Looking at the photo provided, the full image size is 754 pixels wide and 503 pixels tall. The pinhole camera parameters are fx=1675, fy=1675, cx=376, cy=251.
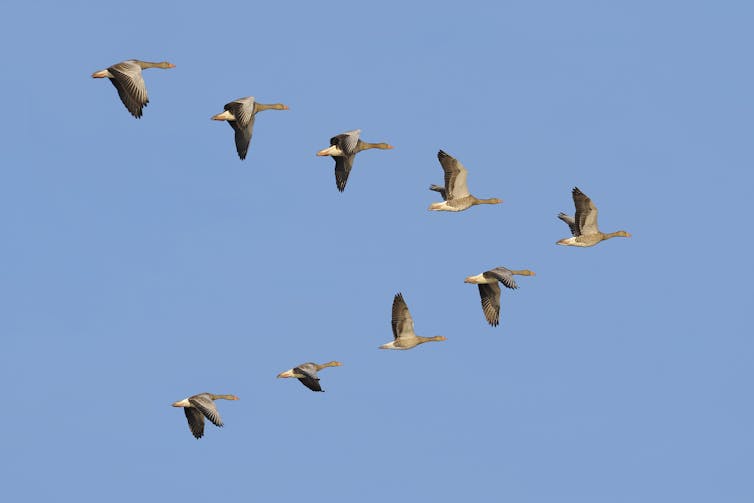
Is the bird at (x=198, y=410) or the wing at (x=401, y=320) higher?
the wing at (x=401, y=320)

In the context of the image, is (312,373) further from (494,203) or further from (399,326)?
(494,203)

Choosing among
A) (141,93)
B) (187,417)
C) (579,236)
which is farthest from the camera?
(579,236)

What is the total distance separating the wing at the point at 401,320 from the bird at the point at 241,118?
7631 millimetres

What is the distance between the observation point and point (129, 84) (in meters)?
52.7

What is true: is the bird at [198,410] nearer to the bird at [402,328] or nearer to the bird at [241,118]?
the bird at [402,328]

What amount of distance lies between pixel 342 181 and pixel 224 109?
5.51 meters

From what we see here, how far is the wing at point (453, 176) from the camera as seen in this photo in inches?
2372

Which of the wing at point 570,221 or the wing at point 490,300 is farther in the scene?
the wing at point 570,221

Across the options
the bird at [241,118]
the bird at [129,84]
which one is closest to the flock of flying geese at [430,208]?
the bird at [241,118]

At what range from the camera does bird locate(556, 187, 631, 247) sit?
60.7 m

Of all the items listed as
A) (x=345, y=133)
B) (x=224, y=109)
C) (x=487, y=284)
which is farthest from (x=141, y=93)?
(x=487, y=284)

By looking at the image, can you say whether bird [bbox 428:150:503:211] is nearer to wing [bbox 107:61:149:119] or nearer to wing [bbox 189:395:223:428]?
wing [bbox 189:395:223:428]

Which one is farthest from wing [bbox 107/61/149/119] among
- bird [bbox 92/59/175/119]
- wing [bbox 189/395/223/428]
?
wing [bbox 189/395/223/428]

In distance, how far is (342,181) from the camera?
202ft
